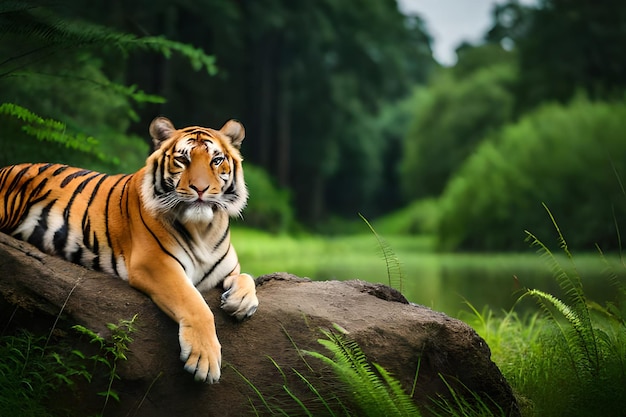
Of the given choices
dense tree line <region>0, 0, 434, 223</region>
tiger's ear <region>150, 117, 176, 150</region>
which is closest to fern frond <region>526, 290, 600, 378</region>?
tiger's ear <region>150, 117, 176, 150</region>

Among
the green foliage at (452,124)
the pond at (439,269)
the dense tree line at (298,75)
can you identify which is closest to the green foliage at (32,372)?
the pond at (439,269)

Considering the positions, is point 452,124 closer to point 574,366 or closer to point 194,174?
point 574,366

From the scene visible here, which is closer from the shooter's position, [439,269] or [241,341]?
[241,341]

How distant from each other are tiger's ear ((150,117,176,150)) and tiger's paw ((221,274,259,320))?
0.83m

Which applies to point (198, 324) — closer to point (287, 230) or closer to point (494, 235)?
point (494, 235)

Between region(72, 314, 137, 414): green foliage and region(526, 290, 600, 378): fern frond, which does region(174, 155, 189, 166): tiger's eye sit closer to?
region(72, 314, 137, 414): green foliage

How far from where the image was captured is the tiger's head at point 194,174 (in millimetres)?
3602

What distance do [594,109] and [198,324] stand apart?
18.9m

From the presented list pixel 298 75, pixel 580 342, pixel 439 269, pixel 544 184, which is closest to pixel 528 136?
pixel 544 184

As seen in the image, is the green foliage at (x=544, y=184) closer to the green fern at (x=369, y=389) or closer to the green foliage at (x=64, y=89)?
the green foliage at (x=64, y=89)

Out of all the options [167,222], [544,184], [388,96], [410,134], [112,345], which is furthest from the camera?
[410,134]

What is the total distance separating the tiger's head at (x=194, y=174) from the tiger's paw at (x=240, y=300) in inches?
14.5

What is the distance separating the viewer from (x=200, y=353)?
11.1ft

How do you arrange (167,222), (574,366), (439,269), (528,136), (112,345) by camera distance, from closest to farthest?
(112,345) < (167,222) < (574,366) < (439,269) < (528,136)
